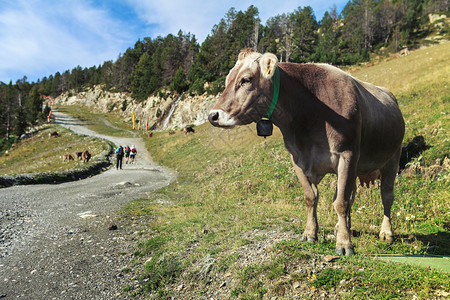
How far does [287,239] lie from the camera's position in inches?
194

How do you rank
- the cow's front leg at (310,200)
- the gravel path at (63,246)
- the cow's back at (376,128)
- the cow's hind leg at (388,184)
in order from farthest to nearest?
the cow's hind leg at (388,184) < the gravel path at (63,246) < the cow's front leg at (310,200) < the cow's back at (376,128)

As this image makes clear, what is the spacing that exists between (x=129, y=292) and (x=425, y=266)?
5.02m

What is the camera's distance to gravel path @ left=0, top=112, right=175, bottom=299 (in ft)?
17.7

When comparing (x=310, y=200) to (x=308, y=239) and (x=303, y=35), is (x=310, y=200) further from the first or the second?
(x=303, y=35)

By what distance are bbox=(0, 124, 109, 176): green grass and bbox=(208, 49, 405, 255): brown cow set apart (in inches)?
1403

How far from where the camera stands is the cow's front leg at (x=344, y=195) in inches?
152

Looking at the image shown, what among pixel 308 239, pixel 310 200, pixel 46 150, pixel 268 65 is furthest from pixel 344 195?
pixel 46 150

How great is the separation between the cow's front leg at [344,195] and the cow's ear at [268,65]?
167 centimetres

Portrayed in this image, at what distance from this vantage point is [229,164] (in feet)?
64.5

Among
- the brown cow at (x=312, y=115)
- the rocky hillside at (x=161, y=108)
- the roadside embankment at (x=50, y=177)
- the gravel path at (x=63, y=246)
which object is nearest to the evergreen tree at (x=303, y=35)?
the rocky hillside at (x=161, y=108)

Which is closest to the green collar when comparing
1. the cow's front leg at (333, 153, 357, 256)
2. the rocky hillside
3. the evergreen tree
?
the cow's front leg at (333, 153, 357, 256)

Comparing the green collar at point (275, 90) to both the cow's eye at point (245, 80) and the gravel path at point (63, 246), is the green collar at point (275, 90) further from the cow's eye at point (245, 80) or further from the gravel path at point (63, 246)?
the gravel path at point (63, 246)

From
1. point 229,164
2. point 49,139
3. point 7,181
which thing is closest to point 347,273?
point 229,164

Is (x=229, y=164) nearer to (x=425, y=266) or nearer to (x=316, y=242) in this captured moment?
(x=316, y=242)
